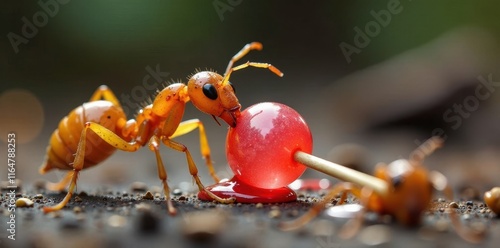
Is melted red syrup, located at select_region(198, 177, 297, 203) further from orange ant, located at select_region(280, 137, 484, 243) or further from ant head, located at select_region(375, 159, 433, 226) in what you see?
ant head, located at select_region(375, 159, 433, 226)

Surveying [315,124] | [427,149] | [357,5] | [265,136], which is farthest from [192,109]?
[427,149]

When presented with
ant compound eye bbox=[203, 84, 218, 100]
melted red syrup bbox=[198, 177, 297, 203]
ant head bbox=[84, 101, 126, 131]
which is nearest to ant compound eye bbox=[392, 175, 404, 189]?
melted red syrup bbox=[198, 177, 297, 203]

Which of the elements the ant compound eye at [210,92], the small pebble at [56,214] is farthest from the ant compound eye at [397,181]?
the small pebble at [56,214]

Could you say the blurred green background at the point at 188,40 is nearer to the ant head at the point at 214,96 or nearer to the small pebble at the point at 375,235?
the ant head at the point at 214,96

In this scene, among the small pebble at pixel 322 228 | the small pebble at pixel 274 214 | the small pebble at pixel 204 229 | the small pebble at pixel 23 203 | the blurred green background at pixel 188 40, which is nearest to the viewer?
the small pebble at pixel 204 229

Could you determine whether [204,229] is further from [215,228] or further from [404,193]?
[404,193]

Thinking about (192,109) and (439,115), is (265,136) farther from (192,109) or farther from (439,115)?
(192,109)
